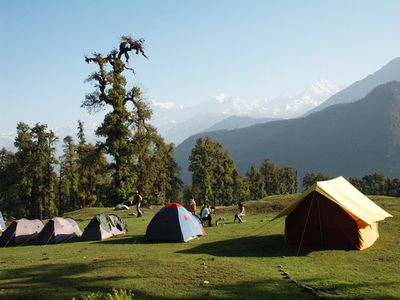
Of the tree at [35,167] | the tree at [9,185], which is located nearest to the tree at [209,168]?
the tree at [35,167]

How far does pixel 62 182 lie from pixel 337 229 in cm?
5962

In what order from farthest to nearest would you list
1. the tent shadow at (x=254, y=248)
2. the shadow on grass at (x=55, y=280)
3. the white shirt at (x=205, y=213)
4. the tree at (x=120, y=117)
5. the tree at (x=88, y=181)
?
the tree at (x=88, y=181) < the tree at (x=120, y=117) < the white shirt at (x=205, y=213) < the tent shadow at (x=254, y=248) < the shadow on grass at (x=55, y=280)

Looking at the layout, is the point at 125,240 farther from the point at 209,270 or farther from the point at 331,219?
the point at 331,219

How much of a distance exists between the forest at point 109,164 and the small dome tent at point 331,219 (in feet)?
92.5

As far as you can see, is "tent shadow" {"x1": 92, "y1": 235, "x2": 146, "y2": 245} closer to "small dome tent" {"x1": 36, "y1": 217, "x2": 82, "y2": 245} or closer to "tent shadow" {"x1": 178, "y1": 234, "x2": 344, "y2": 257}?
"small dome tent" {"x1": 36, "y1": 217, "x2": 82, "y2": 245}

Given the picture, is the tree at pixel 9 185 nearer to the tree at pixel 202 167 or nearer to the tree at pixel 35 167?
the tree at pixel 35 167

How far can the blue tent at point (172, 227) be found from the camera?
16.1 m

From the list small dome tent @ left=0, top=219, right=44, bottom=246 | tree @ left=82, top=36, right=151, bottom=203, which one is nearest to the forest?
tree @ left=82, top=36, right=151, bottom=203

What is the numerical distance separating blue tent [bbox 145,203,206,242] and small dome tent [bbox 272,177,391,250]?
518 cm

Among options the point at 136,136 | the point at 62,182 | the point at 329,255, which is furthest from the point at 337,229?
the point at 62,182

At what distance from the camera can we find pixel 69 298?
25.3ft

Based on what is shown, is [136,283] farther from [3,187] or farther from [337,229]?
[3,187]

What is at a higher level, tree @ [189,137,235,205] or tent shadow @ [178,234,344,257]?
tree @ [189,137,235,205]

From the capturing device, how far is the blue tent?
1611cm
